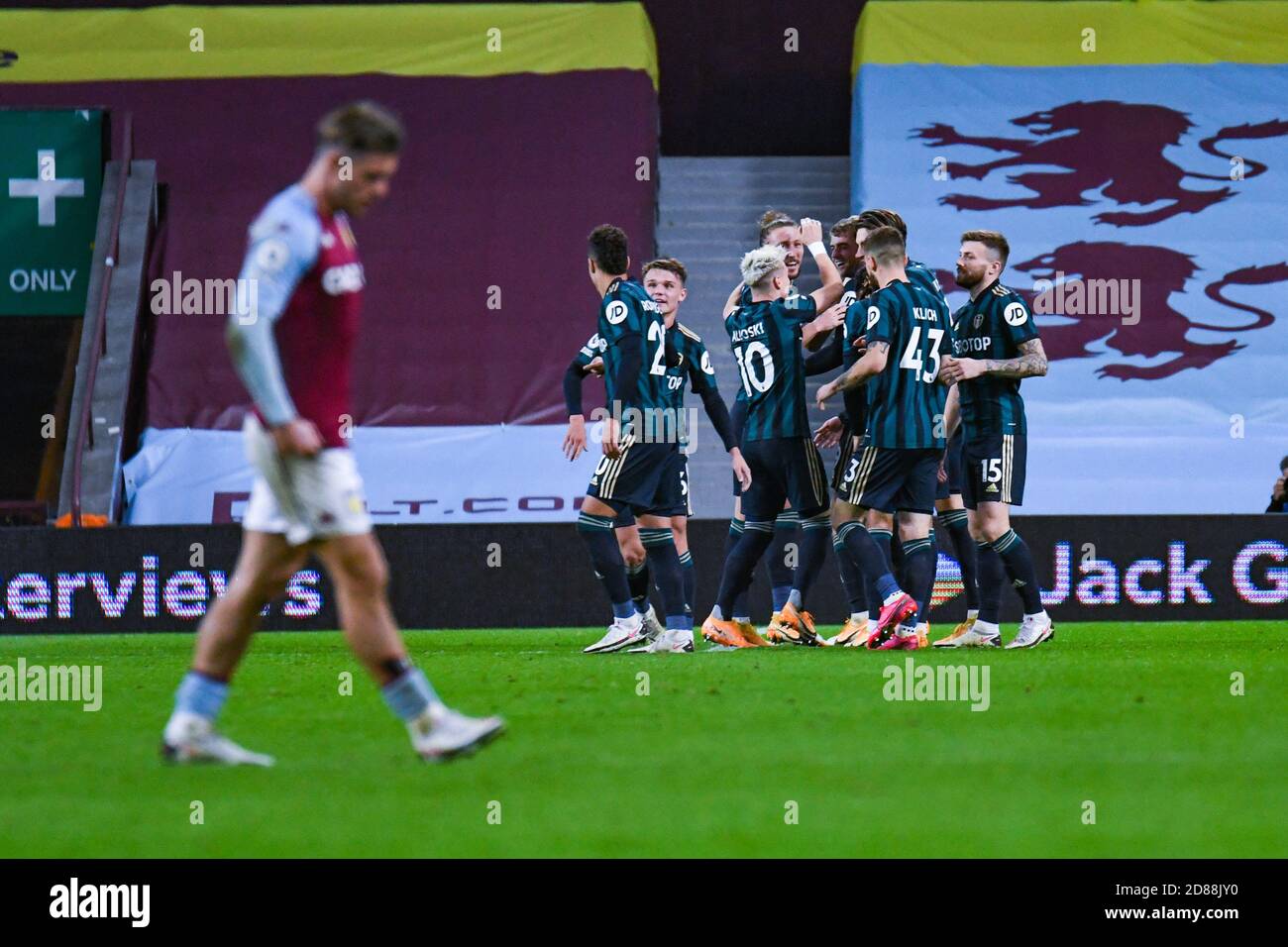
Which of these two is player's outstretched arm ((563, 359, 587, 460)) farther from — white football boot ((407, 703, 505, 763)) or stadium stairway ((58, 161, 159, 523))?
stadium stairway ((58, 161, 159, 523))

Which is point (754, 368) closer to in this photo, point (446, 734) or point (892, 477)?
point (892, 477)

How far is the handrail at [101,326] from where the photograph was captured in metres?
15.9

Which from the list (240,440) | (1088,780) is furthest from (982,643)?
(240,440)

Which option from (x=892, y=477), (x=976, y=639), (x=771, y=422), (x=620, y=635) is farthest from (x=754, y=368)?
(x=976, y=639)

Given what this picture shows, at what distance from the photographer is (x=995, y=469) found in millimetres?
9594

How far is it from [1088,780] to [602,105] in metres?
14.9

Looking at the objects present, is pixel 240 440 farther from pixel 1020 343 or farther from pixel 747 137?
pixel 1020 343

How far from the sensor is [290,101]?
18.8 metres

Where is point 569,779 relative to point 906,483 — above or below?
below

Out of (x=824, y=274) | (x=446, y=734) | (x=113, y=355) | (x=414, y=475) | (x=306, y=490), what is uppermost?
(x=113, y=355)

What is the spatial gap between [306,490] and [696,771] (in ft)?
4.32

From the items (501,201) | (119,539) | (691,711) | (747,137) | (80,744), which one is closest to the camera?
(80,744)

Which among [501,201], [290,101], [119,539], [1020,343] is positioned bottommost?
[119,539]

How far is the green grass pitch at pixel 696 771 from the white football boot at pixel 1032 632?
1493 mm
